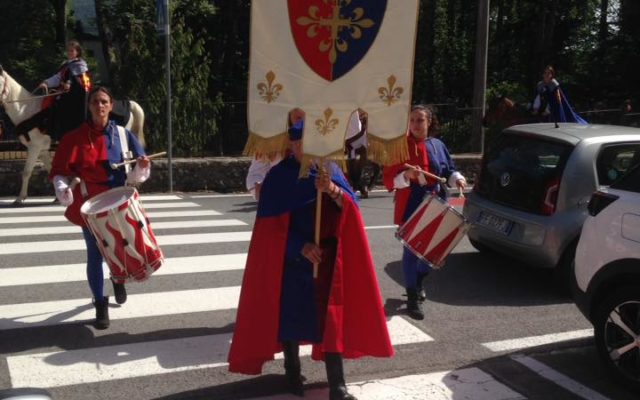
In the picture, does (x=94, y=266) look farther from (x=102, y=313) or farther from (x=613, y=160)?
(x=613, y=160)

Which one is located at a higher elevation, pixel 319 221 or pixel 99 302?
pixel 319 221

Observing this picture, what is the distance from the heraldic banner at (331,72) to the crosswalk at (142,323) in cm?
163

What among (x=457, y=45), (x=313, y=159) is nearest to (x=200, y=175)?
(x=313, y=159)

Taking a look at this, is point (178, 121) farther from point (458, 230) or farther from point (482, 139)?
point (458, 230)

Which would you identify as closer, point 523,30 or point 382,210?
point 382,210

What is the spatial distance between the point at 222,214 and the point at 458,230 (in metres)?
5.98

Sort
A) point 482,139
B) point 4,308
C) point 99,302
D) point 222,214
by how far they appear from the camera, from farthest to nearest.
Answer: point 482,139, point 222,214, point 4,308, point 99,302

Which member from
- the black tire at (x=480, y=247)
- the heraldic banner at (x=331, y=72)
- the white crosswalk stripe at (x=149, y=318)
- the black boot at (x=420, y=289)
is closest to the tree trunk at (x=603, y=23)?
the black tire at (x=480, y=247)

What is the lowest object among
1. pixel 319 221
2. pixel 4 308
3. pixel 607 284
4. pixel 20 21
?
pixel 4 308

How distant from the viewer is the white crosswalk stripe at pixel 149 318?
4820mm

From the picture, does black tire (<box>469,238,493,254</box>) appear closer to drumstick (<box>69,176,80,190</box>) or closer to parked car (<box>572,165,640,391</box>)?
parked car (<box>572,165,640,391</box>)

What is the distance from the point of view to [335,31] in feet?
13.6

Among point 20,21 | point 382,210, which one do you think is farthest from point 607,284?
point 20,21

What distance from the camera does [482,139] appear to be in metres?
17.8
